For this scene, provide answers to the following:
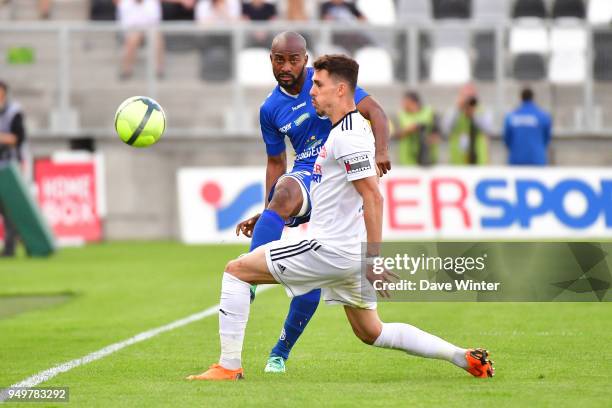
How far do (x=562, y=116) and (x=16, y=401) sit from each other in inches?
715

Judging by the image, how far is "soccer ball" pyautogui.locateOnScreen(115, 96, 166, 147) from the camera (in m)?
9.78

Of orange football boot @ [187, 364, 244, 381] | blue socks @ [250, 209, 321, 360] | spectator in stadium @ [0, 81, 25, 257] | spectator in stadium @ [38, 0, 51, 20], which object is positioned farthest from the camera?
spectator in stadium @ [38, 0, 51, 20]

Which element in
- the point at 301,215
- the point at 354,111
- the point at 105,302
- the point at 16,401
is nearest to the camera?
the point at 16,401

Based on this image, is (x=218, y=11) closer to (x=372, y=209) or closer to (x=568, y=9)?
(x=568, y=9)

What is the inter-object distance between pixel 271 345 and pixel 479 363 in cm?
257

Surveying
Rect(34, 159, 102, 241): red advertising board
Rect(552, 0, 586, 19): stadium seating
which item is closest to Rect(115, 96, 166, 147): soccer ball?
Rect(34, 159, 102, 241): red advertising board

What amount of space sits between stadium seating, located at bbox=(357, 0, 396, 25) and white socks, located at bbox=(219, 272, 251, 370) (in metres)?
17.4

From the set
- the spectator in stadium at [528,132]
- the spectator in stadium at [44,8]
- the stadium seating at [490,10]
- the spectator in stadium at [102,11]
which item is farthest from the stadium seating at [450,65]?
the spectator in stadium at [44,8]

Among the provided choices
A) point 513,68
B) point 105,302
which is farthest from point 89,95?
point 105,302

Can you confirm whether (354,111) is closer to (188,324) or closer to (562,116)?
(188,324)

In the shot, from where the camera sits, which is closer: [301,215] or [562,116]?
[301,215]

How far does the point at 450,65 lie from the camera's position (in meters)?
24.0

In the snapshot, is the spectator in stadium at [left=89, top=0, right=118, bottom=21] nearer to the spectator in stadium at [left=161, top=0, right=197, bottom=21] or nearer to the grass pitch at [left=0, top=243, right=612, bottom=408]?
the spectator in stadium at [left=161, top=0, right=197, bottom=21]

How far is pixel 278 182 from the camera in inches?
364
